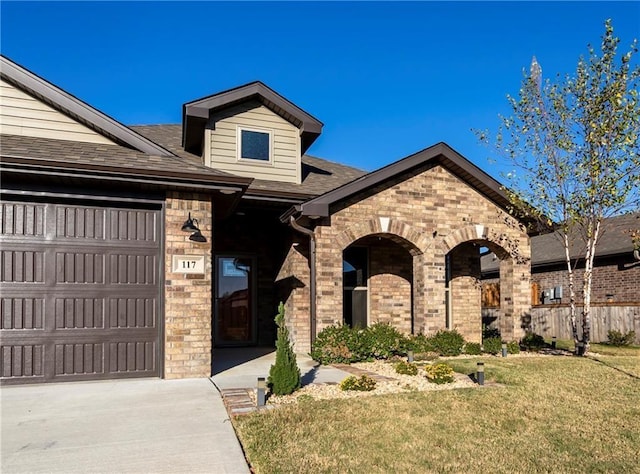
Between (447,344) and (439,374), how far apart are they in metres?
3.47

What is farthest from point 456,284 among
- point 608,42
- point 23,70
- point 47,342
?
point 23,70

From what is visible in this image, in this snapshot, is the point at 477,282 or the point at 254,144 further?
the point at 477,282

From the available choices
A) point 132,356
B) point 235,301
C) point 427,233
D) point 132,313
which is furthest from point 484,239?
point 132,356

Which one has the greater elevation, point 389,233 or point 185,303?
point 389,233

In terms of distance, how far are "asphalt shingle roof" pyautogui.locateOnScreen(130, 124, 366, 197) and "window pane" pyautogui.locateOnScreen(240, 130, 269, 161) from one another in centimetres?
80

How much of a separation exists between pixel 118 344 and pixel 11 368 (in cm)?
153

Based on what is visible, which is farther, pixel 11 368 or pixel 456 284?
pixel 456 284

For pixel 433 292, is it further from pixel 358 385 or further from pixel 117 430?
pixel 117 430

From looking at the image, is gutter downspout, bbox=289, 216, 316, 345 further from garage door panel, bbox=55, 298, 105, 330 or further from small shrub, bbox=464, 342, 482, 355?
garage door panel, bbox=55, 298, 105, 330

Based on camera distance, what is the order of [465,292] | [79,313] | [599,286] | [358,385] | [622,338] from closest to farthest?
[358,385] < [79,313] < [465,292] < [622,338] < [599,286]

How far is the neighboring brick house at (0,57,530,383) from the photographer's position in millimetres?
7887

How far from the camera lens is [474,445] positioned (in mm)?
5180

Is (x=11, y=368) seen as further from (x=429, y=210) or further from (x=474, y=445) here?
(x=429, y=210)

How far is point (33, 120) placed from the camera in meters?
9.05
